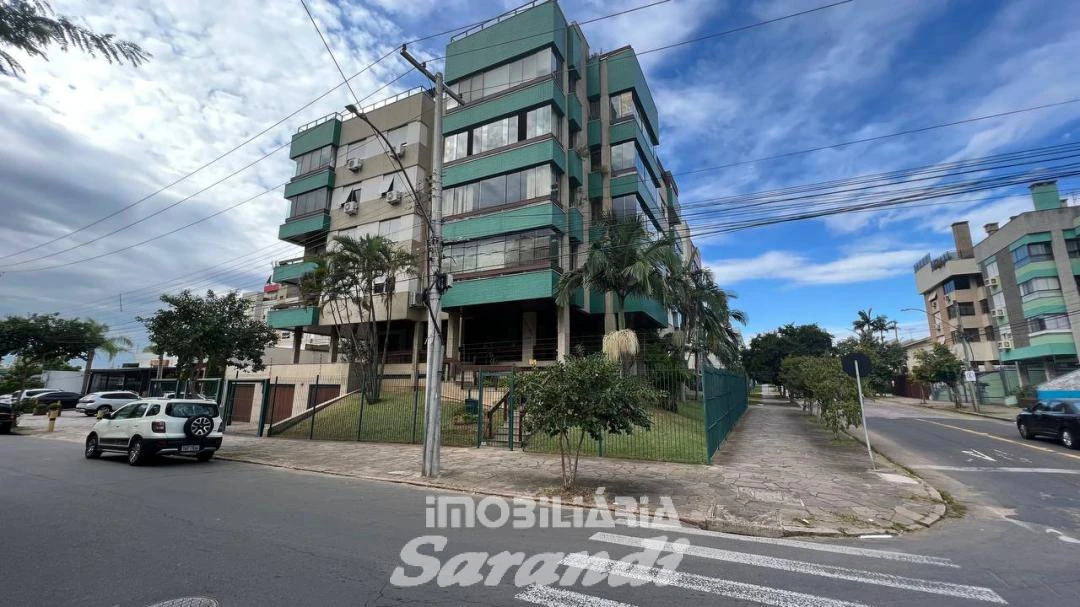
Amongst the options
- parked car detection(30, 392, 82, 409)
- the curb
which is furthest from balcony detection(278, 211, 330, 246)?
the curb

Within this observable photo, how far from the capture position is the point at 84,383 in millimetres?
47312

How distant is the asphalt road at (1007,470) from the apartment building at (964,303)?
35.9m

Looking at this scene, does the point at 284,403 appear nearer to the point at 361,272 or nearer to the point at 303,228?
the point at 361,272

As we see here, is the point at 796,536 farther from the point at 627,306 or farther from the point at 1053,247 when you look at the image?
the point at 1053,247

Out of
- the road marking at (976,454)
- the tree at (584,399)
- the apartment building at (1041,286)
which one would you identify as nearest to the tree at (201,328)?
the tree at (584,399)

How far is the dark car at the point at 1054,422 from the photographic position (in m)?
14.8

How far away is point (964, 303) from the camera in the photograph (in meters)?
49.6

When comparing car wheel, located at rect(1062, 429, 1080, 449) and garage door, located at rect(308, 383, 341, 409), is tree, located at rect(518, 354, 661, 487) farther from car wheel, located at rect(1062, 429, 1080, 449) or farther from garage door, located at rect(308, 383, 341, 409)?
garage door, located at rect(308, 383, 341, 409)

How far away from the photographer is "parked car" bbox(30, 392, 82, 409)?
113ft

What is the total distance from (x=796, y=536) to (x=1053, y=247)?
1931 inches

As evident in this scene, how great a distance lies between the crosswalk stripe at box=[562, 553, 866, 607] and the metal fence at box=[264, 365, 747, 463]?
3.76m

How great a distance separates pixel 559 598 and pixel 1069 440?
794 inches

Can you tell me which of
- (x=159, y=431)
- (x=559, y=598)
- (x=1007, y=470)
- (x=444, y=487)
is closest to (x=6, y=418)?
(x=159, y=431)

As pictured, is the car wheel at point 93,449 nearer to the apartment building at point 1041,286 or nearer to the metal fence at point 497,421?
the metal fence at point 497,421
